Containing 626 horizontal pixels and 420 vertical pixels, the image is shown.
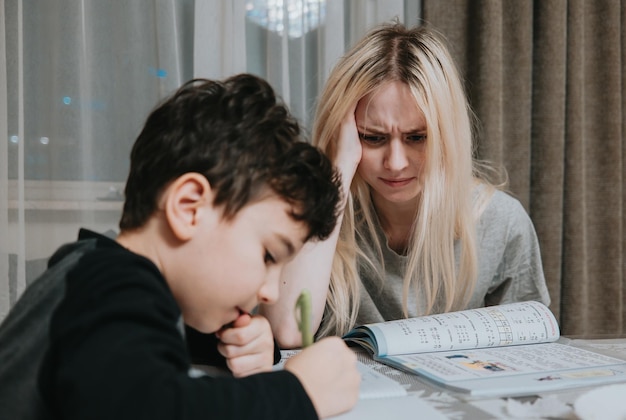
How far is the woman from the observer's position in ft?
4.09

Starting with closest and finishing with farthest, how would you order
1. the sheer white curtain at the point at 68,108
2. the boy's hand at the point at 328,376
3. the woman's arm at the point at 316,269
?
the boy's hand at the point at 328,376 → the woman's arm at the point at 316,269 → the sheer white curtain at the point at 68,108

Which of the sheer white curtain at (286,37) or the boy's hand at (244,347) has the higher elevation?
the sheer white curtain at (286,37)

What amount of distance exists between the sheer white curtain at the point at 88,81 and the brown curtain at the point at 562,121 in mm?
464

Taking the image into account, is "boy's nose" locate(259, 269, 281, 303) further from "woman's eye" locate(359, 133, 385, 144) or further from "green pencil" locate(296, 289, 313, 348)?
"woman's eye" locate(359, 133, 385, 144)

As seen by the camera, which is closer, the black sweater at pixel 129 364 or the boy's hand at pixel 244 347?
the black sweater at pixel 129 364

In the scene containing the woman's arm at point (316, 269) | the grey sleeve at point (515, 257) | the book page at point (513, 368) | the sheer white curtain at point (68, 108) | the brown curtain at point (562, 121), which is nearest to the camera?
the book page at point (513, 368)

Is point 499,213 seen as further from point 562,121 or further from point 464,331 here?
point 562,121

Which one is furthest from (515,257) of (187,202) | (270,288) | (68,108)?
(68,108)

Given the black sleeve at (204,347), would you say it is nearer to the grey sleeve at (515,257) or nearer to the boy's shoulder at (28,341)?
the boy's shoulder at (28,341)

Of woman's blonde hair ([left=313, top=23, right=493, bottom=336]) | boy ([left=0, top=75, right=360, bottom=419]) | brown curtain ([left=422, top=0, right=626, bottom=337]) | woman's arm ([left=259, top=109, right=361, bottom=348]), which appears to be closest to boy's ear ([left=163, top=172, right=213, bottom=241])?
boy ([left=0, top=75, right=360, bottom=419])

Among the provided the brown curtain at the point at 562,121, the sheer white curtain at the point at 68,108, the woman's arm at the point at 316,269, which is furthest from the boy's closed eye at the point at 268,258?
the brown curtain at the point at 562,121

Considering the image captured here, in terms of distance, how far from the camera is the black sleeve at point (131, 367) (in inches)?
19.7

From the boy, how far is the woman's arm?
342 millimetres

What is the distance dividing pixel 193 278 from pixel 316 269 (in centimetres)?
58
